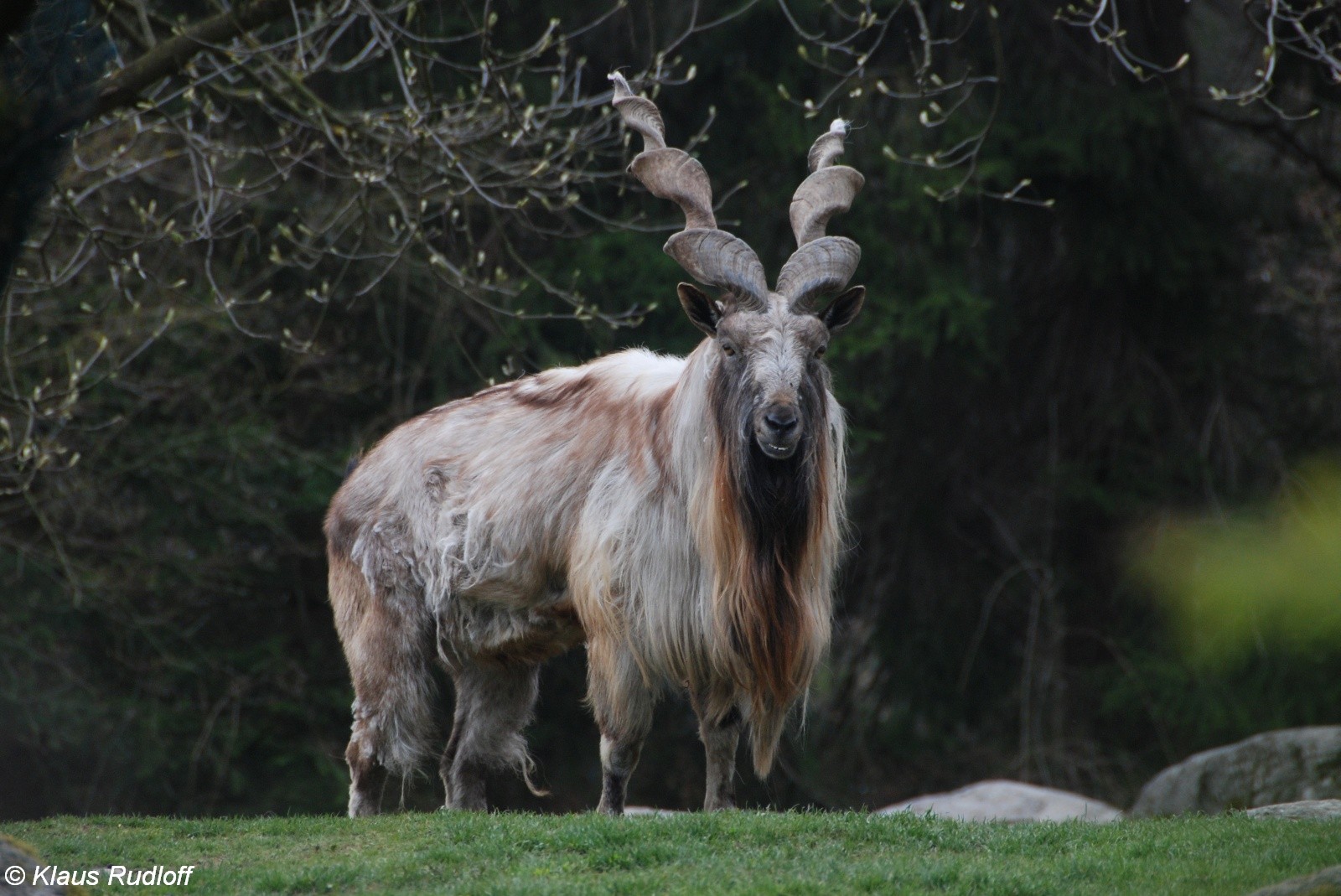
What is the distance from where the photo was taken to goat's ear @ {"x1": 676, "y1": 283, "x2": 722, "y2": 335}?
682cm

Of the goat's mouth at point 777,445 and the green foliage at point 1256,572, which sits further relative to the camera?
the green foliage at point 1256,572

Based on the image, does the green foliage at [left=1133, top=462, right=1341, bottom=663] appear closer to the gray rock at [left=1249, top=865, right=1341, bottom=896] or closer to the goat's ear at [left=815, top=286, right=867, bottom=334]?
the goat's ear at [left=815, top=286, right=867, bottom=334]

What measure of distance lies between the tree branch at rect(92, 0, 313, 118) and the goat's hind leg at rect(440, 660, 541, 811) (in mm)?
3307

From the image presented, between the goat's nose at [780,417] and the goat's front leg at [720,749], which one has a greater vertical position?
the goat's nose at [780,417]

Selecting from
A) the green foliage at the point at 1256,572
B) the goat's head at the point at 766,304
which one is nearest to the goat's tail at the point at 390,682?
the goat's head at the point at 766,304

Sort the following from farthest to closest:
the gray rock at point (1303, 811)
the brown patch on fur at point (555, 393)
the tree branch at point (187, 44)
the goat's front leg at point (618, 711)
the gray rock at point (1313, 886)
→ the brown patch on fur at point (555, 393) → the goat's front leg at point (618, 711) → the gray rock at point (1303, 811) → the tree branch at point (187, 44) → the gray rock at point (1313, 886)

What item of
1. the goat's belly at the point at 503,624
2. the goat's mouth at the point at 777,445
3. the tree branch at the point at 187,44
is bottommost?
the goat's belly at the point at 503,624

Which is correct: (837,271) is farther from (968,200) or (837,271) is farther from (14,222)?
(968,200)

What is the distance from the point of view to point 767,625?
6.86 metres

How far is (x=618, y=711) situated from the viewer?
702 centimetres

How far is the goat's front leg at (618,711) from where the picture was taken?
23.0 feet

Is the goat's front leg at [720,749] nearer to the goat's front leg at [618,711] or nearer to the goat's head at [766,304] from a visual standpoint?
the goat's front leg at [618,711]

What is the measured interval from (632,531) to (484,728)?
1647 millimetres

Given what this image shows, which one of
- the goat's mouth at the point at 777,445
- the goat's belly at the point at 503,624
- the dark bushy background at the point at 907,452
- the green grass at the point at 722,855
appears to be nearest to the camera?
the green grass at the point at 722,855
